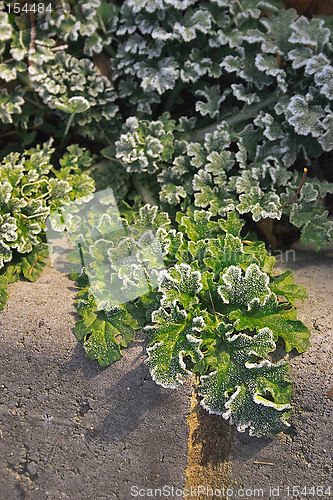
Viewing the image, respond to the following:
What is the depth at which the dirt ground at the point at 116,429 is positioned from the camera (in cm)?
218

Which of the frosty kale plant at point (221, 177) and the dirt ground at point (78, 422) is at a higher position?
the frosty kale plant at point (221, 177)

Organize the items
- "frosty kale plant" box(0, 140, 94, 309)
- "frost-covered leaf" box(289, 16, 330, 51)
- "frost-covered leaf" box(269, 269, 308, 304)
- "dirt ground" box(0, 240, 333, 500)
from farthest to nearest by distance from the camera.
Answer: "frost-covered leaf" box(289, 16, 330, 51), "frosty kale plant" box(0, 140, 94, 309), "frost-covered leaf" box(269, 269, 308, 304), "dirt ground" box(0, 240, 333, 500)

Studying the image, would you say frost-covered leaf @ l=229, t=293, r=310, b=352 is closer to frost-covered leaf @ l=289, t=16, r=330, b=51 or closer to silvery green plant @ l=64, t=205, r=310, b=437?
silvery green plant @ l=64, t=205, r=310, b=437

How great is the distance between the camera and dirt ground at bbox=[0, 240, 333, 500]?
2.18 metres

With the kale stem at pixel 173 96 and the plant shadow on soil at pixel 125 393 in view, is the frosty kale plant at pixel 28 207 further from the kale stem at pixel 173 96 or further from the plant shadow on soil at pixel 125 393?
the kale stem at pixel 173 96

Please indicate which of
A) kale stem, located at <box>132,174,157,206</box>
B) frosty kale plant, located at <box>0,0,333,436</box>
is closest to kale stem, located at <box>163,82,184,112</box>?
frosty kale plant, located at <box>0,0,333,436</box>

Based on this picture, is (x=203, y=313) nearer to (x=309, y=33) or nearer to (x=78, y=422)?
(x=78, y=422)

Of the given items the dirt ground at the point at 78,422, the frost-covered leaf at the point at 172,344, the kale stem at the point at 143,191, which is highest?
the kale stem at the point at 143,191

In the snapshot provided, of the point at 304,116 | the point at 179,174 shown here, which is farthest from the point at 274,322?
the point at 304,116

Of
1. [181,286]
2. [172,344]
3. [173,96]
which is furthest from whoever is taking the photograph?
[173,96]

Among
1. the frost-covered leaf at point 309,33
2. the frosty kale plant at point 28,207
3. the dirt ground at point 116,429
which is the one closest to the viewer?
the dirt ground at point 116,429

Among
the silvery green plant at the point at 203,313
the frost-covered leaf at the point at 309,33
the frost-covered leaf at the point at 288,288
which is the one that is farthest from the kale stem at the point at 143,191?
the frost-covered leaf at the point at 309,33

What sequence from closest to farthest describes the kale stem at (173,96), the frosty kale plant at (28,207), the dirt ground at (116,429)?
1. the dirt ground at (116,429)
2. the frosty kale plant at (28,207)
3. the kale stem at (173,96)

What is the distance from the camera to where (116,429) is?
7.49 feet
